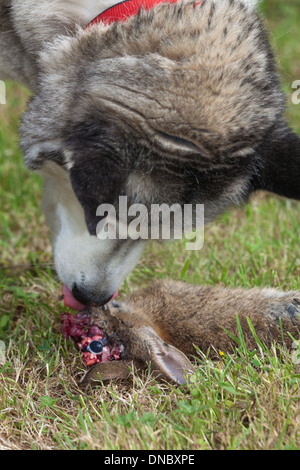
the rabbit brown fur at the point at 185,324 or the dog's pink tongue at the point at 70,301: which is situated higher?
the dog's pink tongue at the point at 70,301

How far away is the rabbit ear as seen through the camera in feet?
8.84

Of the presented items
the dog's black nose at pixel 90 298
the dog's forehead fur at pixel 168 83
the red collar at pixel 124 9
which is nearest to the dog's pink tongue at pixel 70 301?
the dog's black nose at pixel 90 298

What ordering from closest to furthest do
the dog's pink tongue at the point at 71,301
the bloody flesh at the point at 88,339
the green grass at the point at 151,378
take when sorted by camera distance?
the green grass at the point at 151,378 → the bloody flesh at the point at 88,339 → the dog's pink tongue at the point at 71,301

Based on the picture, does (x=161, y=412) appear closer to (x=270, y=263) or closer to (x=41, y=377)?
(x=41, y=377)

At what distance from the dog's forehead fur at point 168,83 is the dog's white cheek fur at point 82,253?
274 mm

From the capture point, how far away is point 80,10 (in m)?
3.07

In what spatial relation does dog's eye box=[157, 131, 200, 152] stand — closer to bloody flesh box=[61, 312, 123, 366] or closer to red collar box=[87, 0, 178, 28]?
red collar box=[87, 0, 178, 28]

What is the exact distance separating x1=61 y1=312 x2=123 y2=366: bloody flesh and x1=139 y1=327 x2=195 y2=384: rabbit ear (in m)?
0.19

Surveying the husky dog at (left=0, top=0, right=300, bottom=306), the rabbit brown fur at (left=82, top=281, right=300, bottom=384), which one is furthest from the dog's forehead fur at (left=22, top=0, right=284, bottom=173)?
the rabbit brown fur at (left=82, top=281, right=300, bottom=384)

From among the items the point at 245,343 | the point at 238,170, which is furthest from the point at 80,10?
the point at 245,343

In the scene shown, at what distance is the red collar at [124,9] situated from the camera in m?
2.84

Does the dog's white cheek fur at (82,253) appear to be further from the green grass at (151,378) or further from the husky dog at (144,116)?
the green grass at (151,378)

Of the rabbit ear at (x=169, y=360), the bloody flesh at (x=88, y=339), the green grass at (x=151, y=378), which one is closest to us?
the green grass at (x=151, y=378)

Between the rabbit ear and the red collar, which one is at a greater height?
the red collar
